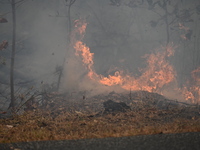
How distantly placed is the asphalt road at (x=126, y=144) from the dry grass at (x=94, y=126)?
0.27 meters

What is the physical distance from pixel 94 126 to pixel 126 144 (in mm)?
1885

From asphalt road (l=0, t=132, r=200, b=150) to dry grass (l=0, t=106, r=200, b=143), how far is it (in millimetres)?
275

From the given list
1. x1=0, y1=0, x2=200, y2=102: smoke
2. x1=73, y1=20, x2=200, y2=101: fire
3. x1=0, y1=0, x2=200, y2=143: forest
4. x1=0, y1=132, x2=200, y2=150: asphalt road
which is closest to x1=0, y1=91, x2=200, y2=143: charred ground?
x1=0, y1=132, x2=200, y2=150: asphalt road

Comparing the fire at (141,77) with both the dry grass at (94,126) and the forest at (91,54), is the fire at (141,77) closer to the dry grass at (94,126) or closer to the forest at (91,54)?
the forest at (91,54)

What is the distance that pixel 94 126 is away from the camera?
582cm

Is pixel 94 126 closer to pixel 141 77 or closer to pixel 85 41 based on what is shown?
pixel 141 77

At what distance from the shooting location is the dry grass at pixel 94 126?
463 centimetres

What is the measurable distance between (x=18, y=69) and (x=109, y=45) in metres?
12.0

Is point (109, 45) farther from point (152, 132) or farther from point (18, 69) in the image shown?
point (152, 132)

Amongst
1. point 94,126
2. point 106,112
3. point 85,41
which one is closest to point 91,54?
point 85,41

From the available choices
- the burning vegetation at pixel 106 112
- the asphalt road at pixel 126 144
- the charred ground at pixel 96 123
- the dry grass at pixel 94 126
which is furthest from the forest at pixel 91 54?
the asphalt road at pixel 126 144

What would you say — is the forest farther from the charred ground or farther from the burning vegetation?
the charred ground

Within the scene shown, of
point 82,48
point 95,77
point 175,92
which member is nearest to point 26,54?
point 82,48

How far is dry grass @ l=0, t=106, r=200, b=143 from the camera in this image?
15.2ft
